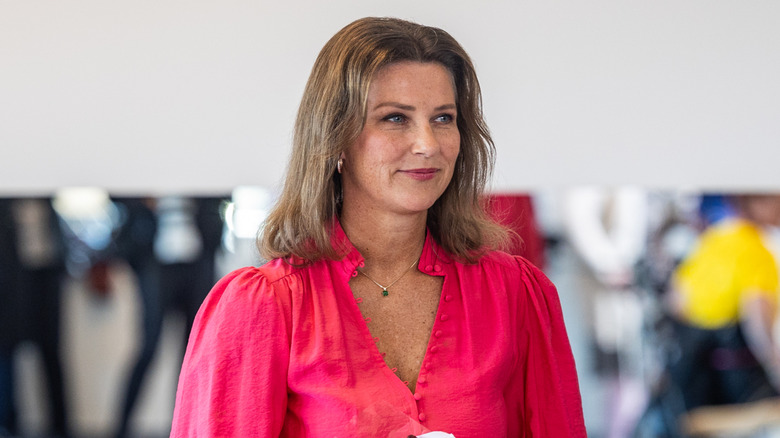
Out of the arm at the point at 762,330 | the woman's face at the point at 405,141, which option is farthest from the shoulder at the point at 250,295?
the arm at the point at 762,330

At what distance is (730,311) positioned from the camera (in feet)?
9.30

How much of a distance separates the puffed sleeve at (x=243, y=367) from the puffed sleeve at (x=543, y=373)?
1.62ft

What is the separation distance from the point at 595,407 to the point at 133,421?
168 cm

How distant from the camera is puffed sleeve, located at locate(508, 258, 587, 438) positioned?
1500 millimetres

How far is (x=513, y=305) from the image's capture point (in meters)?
1.51

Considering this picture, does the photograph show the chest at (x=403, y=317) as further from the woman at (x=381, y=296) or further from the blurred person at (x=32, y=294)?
the blurred person at (x=32, y=294)

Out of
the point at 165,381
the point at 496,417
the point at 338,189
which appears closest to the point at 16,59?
the point at 165,381

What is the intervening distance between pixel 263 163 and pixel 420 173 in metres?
1.41

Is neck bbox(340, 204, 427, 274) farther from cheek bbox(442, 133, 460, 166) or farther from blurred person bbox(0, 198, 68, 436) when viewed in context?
blurred person bbox(0, 198, 68, 436)

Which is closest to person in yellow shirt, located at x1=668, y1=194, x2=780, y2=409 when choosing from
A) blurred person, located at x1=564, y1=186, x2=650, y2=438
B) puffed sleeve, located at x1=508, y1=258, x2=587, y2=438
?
blurred person, located at x1=564, y1=186, x2=650, y2=438

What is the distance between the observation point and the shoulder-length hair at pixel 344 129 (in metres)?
1.38

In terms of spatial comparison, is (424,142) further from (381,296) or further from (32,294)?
(32,294)

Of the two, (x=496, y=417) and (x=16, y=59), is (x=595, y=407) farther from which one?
(x=16, y=59)

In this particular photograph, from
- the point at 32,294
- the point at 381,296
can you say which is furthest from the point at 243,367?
the point at 32,294
